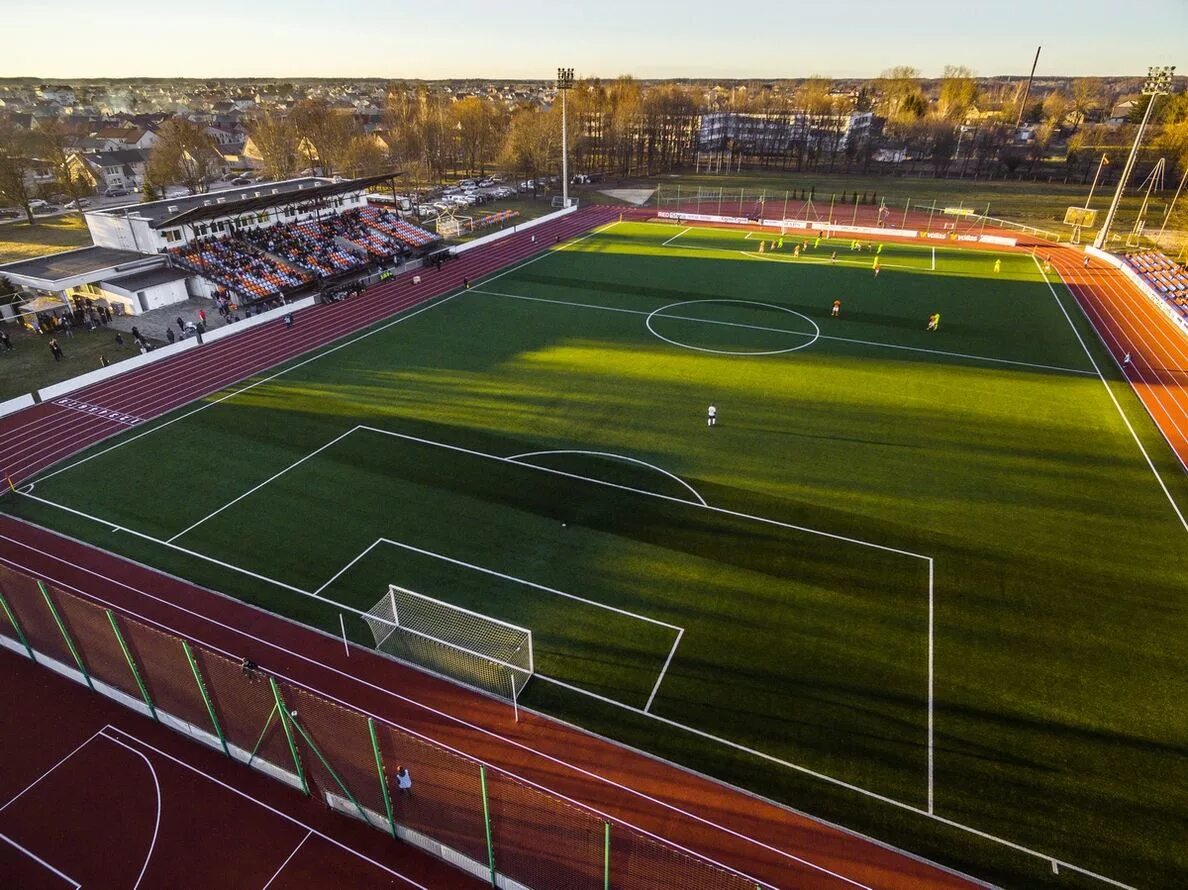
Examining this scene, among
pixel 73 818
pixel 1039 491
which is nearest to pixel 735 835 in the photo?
pixel 73 818

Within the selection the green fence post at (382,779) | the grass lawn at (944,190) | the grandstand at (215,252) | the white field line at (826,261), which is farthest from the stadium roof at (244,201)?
the grass lawn at (944,190)

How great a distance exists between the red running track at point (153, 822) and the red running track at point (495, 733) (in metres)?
2.29

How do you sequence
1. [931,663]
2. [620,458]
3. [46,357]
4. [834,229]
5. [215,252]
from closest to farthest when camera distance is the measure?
[931,663] < [620,458] < [46,357] < [215,252] < [834,229]

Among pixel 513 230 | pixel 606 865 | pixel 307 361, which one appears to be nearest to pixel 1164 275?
pixel 513 230

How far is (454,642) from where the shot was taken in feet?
49.8

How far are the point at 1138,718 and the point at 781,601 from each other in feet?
25.6

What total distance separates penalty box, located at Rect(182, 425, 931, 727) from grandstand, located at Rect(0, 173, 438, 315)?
24091 millimetres

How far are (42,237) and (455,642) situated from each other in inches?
2684

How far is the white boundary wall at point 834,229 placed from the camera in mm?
56562

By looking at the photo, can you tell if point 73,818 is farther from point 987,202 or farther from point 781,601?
point 987,202

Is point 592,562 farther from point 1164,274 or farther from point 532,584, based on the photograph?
point 1164,274

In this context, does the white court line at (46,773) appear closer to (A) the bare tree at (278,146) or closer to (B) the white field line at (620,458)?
(B) the white field line at (620,458)

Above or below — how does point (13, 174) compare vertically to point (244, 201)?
below

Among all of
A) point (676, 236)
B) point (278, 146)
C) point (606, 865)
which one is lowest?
point (606, 865)
